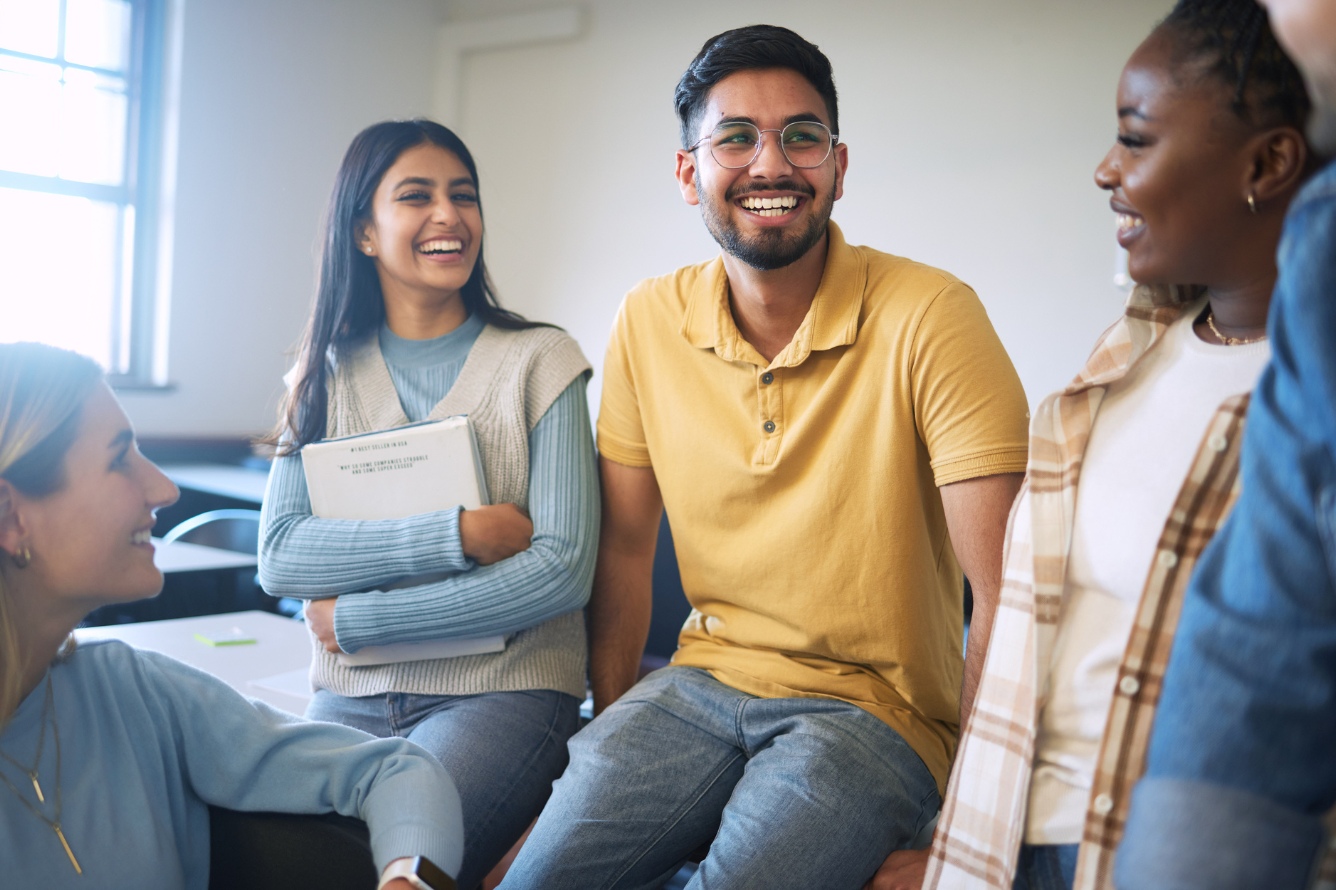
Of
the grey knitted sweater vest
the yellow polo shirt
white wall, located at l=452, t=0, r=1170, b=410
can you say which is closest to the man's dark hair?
the yellow polo shirt

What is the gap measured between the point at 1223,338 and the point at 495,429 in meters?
1.14

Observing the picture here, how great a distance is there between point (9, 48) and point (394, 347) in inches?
153

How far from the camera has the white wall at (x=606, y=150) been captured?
4539 millimetres

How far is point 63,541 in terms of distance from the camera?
117 cm

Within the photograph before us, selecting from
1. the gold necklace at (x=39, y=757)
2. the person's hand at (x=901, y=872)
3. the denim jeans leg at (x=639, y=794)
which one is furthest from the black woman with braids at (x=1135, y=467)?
the gold necklace at (x=39, y=757)

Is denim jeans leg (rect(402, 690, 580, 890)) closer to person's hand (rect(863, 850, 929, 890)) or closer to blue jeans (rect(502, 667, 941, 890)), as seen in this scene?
blue jeans (rect(502, 667, 941, 890))

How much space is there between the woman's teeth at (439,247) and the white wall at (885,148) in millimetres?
3236

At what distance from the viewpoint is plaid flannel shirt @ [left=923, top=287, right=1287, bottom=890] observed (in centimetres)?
102

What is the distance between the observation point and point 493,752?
1.63 meters

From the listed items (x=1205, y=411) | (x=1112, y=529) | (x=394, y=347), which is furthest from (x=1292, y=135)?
(x=394, y=347)

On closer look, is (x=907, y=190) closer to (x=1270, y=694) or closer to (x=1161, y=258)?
(x=1161, y=258)

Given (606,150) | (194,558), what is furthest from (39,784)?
(606,150)

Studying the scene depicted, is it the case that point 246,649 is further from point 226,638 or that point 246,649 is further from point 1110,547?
point 1110,547

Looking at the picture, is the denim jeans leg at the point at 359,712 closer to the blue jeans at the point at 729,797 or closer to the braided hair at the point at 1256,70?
the blue jeans at the point at 729,797
